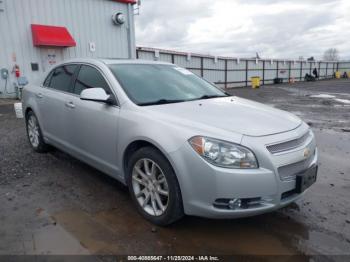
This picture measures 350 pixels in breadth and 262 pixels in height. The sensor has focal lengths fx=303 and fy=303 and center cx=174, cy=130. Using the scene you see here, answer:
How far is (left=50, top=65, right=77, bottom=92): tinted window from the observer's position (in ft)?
13.8

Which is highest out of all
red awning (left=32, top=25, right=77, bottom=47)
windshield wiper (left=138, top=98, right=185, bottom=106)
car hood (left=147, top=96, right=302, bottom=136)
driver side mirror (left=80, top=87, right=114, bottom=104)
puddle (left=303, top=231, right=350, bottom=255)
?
red awning (left=32, top=25, right=77, bottom=47)

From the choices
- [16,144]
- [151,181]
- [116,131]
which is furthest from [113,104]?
[16,144]

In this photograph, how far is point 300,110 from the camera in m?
10.8

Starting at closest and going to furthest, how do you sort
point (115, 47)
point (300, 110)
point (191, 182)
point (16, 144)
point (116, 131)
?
1. point (191, 182)
2. point (116, 131)
3. point (16, 144)
4. point (300, 110)
5. point (115, 47)

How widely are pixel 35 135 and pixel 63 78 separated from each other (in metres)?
1.31

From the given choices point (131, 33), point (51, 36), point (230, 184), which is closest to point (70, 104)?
point (230, 184)

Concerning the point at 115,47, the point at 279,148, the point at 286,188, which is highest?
the point at 115,47

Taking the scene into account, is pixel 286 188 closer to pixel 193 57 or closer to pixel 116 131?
pixel 116 131

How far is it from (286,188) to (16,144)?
500cm

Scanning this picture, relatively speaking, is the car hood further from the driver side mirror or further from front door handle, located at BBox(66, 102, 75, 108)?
front door handle, located at BBox(66, 102, 75, 108)

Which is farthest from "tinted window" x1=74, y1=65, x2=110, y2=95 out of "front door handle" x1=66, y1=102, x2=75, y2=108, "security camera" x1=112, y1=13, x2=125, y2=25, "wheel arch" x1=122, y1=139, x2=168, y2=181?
"security camera" x1=112, y1=13, x2=125, y2=25

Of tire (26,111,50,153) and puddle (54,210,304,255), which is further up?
tire (26,111,50,153)

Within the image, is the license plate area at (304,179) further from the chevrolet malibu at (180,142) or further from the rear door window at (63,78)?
the rear door window at (63,78)

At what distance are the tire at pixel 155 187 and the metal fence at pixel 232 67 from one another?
15.1 m
